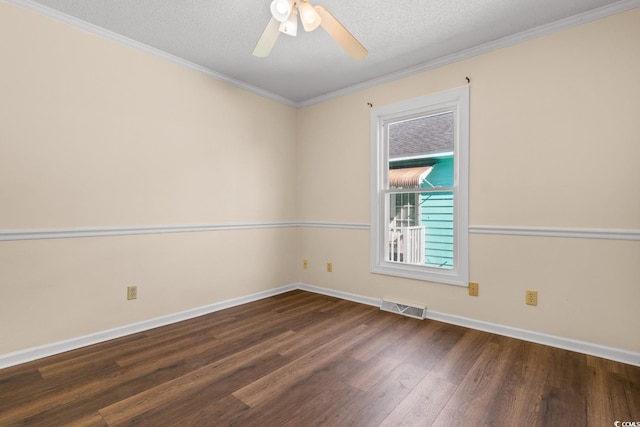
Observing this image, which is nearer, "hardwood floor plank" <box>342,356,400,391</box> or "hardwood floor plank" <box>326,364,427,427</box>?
"hardwood floor plank" <box>326,364,427,427</box>

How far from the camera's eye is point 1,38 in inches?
78.4

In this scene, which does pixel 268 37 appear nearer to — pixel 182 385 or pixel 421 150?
pixel 421 150

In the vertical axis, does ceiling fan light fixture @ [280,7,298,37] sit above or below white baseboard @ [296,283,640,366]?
above

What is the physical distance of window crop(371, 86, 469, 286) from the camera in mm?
2768

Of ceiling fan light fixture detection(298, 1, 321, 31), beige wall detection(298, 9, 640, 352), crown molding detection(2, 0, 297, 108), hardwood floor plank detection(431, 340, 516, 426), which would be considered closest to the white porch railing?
beige wall detection(298, 9, 640, 352)

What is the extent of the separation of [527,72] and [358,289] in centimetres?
257

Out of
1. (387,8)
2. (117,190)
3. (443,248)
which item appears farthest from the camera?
(443,248)

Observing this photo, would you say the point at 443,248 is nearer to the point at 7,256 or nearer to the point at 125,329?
the point at 125,329

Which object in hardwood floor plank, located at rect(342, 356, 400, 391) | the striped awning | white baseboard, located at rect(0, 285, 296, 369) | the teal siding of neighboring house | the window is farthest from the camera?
the striped awning

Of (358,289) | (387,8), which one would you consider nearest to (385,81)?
(387,8)

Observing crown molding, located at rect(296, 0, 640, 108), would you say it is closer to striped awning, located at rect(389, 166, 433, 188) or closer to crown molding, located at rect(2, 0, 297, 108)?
striped awning, located at rect(389, 166, 433, 188)

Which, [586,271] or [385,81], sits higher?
[385,81]

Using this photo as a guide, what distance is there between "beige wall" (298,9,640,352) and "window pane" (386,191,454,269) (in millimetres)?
243

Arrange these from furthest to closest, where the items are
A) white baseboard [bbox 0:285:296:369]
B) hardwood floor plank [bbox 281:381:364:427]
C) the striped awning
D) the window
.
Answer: the striped awning → the window → white baseboard [bbox 0:285:296:369] → hardwood floor plank [bbox 281:381:364:427]
